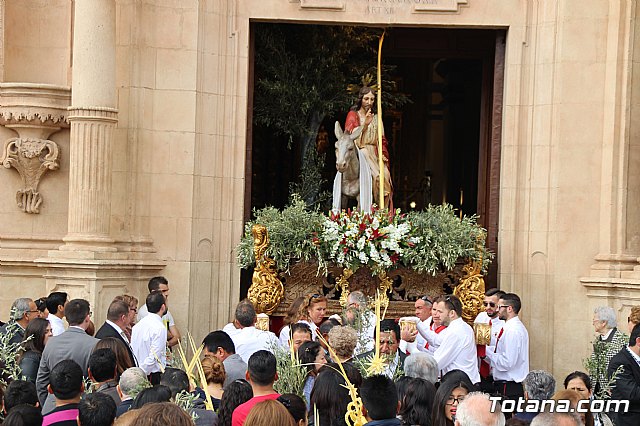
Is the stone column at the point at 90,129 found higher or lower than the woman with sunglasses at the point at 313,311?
higher

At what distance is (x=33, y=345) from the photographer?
10.3 metres

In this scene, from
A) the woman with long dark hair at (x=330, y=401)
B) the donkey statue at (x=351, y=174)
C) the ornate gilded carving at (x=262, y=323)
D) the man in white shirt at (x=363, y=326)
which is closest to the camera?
the woman with long dark hair at (x=330, y=401)

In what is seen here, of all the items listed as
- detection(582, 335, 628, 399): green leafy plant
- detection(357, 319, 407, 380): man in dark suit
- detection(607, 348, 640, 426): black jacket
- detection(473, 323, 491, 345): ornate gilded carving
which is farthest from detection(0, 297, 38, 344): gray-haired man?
detection(607, 348, 640, 426): black jacket

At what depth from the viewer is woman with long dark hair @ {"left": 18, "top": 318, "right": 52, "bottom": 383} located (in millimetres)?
9789

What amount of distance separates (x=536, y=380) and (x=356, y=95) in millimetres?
9948

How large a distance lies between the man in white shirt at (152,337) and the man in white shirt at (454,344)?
238 centimetres

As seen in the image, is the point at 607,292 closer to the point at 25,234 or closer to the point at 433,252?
the point at 433,252

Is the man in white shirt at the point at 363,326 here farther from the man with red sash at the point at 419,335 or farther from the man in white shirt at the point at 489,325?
the man in white shirt at the point at 489,325

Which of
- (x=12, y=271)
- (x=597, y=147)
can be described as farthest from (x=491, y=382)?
(x=12, y=271)

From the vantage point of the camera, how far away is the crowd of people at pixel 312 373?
6898 millimetres

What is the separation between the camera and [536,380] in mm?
8188

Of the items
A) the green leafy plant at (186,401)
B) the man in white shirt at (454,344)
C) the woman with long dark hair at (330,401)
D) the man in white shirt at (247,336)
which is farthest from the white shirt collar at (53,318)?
the woman with long dark hair at (330,401)

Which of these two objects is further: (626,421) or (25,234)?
(25,234)

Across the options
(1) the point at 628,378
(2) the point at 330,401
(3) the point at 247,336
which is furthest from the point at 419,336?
(2) the point at 330,401
